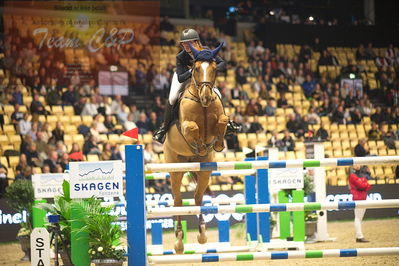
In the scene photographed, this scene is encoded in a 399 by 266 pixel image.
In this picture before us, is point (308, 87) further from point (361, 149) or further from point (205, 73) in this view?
point (205, 73)

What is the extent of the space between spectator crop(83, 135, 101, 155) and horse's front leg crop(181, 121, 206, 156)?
720cm

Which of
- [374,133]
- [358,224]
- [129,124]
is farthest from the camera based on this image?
[374,133]

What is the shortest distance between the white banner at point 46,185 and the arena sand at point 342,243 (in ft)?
3.10

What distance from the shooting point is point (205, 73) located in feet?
20.6

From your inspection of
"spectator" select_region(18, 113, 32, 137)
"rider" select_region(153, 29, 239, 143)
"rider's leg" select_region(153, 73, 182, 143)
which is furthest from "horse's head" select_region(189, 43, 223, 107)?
"spectator" select_region(18, 113, 32, 137)

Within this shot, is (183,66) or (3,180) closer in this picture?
(183,66)

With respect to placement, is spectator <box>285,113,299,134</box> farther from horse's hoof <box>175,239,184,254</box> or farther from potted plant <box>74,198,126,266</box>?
potted plant <box>74,198,126,266</box>

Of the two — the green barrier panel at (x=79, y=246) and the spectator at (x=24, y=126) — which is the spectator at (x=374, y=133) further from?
the green barrier panel at (x=79, y=246)

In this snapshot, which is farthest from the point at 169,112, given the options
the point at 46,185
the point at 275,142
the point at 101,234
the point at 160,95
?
the point at 160,95

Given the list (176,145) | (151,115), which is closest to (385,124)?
(151,115)

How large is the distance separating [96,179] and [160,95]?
10.9 meters

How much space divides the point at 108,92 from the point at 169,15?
5.33m

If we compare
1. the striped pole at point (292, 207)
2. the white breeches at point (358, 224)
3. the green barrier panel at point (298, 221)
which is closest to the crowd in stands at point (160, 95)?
the white breeches at point (358, 224)

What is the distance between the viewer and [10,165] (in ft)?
43.2
